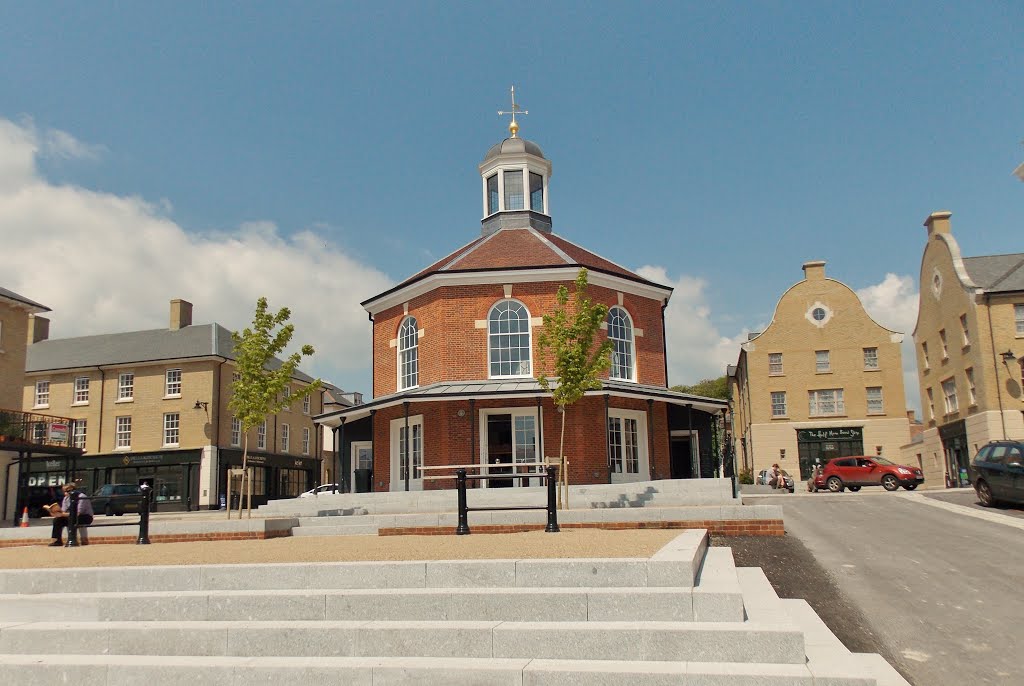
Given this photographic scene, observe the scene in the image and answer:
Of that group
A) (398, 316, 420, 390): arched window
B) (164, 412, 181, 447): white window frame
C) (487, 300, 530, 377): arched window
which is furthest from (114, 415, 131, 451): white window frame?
(487, 300, 530, 377): arched window

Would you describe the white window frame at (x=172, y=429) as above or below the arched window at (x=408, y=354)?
below

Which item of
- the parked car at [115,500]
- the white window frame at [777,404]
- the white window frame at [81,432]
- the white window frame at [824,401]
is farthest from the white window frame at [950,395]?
the white window frame at [81,432]

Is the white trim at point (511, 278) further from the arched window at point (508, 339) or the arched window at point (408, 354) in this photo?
the arched window at point (408, 354)

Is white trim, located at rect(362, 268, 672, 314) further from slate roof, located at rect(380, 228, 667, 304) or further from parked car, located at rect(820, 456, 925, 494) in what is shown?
parked car, located at rect(820, 456, 925, 494)

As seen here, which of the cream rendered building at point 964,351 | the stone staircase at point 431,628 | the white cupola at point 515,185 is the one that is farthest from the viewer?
the cream rendered building at point 964,351

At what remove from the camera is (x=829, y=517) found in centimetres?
1739

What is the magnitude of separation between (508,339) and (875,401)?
2953cm

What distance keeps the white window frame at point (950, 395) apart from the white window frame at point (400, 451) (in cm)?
2712

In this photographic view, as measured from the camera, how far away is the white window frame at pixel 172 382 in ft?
138

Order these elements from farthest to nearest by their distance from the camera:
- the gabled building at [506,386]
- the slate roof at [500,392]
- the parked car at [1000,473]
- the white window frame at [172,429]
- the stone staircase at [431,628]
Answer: the white window frame at [172,429], the gabled building at [506,386], the slate roof at [500,392], the parked car at [1000,473], the stone staircase at [431,628]

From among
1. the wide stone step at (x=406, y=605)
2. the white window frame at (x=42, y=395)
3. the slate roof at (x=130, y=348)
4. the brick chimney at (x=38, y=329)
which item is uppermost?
the brick chimney at (x=38, y=329)

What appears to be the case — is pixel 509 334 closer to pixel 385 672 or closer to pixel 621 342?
pixel 621 342

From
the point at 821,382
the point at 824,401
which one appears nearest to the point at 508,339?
the point at 821,382

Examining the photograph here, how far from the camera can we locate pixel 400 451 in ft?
81.2
